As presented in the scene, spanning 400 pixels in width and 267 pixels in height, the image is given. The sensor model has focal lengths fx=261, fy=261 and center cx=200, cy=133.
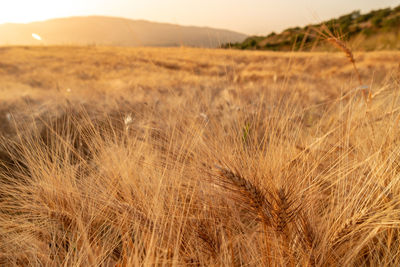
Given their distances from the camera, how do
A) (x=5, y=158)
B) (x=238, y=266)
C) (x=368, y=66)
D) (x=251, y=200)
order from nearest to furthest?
1. (x=251, y=200)
2. (x=238, y=266)
3. (x=5, y=158)
4. (x=368, y=66)

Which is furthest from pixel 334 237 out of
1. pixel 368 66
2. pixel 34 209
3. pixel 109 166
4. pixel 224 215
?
pixel 368 66

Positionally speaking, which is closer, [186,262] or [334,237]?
[334,237]

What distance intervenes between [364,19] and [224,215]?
21.4 metres

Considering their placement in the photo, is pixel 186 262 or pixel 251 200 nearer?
pixel 251 200

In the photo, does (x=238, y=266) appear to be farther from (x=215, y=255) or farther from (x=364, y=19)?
(x=364, y=19)

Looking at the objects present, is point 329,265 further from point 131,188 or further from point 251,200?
point 131,188

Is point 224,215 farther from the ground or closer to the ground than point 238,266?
farther from the ground

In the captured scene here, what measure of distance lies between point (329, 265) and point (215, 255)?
0.29 metres

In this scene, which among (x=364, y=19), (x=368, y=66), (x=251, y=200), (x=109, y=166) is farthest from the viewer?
(x=364, y=19)

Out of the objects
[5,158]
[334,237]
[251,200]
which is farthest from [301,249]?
[5,158]

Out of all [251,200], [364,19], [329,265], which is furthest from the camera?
[364,19]

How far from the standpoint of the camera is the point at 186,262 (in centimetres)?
73

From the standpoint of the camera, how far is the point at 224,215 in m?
0.82

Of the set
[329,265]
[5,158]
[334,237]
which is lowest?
[5,158]
